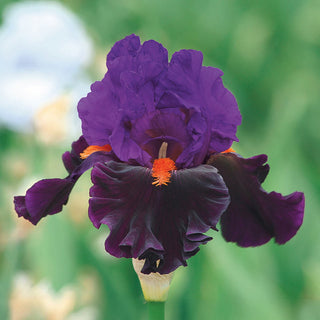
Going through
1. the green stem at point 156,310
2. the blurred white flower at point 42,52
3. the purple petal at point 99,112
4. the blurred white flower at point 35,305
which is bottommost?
the blurred white flower at point 35,305

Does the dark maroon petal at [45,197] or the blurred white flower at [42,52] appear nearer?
the dark maroon petal at [45,197]

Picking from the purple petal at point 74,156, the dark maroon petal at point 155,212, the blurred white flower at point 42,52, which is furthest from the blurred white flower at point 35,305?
the blurred white flower at point 42,52

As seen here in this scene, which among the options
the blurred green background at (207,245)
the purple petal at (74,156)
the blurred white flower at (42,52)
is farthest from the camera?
the blurred white flower at (42,52)

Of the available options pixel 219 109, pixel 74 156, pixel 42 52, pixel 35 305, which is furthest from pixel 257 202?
pixel 42 52

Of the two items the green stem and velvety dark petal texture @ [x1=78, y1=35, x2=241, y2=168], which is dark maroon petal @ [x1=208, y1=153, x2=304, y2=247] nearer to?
velvety dark petal texture @ [x1=78, y1=35, x2=241, y2=168]

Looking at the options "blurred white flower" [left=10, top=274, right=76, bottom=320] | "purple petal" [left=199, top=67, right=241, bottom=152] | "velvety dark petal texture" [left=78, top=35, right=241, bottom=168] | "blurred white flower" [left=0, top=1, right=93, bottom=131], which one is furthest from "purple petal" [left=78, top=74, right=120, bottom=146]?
"blurred white flower" [left=0, top=1, right=93, bottom=131]

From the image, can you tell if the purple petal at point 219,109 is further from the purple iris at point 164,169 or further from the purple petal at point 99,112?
the purple petal at point 99,112

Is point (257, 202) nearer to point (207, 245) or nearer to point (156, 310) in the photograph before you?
point (156, 310)

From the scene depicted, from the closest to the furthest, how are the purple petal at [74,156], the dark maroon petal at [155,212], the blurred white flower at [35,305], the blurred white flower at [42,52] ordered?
the dark maroon petal at [155,212] < the purple petal at [74,156] < the blurred white flower at [35,305] < the blurred white flower at [42,52]

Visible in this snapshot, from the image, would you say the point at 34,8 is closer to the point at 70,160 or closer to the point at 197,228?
the point at 70,160
